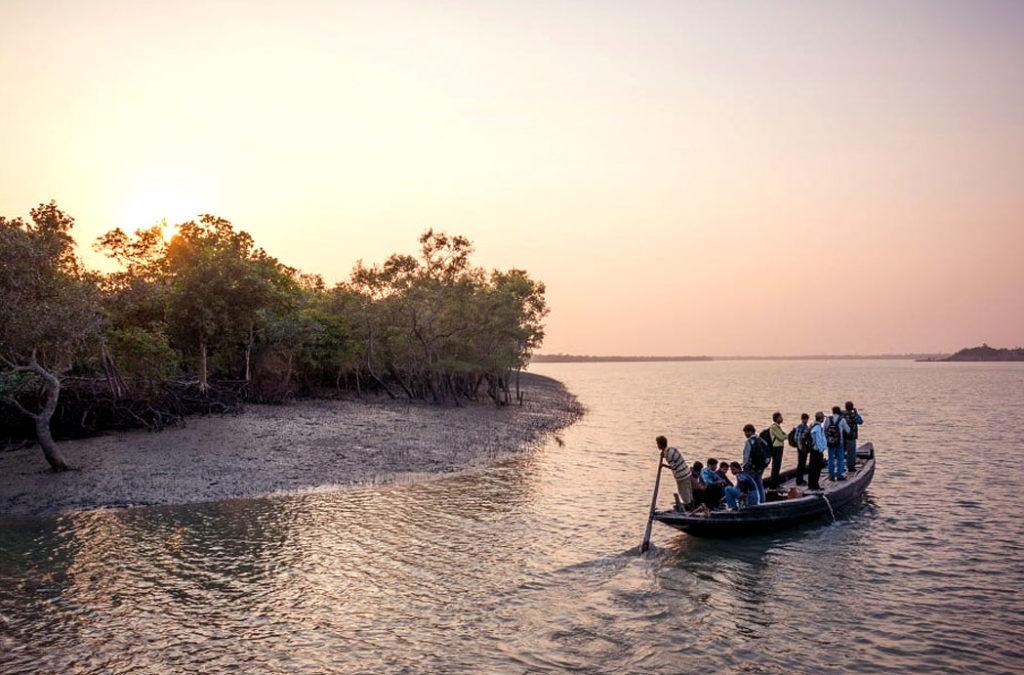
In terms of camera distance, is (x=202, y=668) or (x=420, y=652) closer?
(x=202, y=668)

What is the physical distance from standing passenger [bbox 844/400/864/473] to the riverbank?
17.1 meters

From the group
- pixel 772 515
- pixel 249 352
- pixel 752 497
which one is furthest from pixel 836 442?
pixel 249 352

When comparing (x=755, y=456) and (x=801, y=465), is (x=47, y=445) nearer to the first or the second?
(x=755, y=456)

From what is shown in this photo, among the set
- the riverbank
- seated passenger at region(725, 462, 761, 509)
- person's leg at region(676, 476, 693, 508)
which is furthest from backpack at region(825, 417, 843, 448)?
the riverbank

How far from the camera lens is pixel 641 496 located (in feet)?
86.0

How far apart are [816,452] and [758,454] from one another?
3.98 meters

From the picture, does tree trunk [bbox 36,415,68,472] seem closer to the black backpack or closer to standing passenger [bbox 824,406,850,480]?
standing passenger [bbox 824,406,850,480]

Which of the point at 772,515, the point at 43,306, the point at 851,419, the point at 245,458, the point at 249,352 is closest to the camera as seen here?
the point at 772,515

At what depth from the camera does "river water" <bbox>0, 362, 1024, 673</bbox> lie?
39.8ft

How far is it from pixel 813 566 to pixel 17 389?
29.0 m

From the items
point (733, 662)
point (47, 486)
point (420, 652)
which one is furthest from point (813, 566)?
point (47, 486)

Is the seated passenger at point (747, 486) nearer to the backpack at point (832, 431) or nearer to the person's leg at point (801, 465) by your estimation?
the person's leg at point (801, 465)

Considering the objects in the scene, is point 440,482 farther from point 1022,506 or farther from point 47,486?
point 1022,506

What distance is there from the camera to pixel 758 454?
68.2 feet
